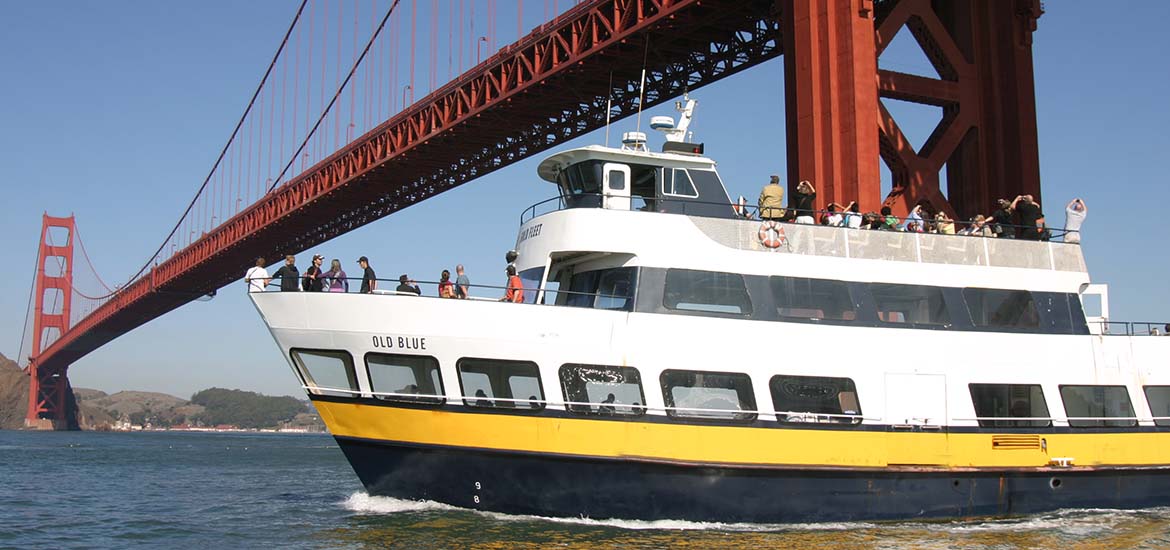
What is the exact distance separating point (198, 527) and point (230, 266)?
41.6m

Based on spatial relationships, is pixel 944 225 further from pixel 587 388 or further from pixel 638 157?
pixel 587 388

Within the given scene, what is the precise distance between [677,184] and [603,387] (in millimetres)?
2919

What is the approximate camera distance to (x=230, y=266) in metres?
53.0

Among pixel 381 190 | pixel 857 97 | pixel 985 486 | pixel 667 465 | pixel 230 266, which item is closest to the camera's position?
pixel 667 465

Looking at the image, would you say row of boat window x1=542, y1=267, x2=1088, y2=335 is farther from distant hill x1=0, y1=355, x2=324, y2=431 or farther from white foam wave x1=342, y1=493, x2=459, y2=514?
distant hill x1=0, y1=355, x2=324, y2=431

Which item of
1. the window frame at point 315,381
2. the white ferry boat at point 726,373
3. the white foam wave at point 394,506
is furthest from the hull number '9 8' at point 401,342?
the white foam wave at point 394,506

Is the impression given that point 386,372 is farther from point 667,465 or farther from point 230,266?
point 230,266

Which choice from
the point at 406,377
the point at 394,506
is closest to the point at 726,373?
the point at 406,377

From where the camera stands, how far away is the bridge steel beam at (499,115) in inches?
1042

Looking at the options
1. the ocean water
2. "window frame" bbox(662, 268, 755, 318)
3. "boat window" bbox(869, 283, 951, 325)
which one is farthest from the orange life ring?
the ocean water

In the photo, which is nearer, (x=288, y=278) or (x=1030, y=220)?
(x=288, y=278)

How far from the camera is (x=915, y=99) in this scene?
62.2ft

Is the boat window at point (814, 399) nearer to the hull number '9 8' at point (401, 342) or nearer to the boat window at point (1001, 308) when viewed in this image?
the boat window at point (1001, 308)

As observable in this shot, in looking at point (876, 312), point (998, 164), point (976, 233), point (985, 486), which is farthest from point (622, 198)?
point (998, 164)
